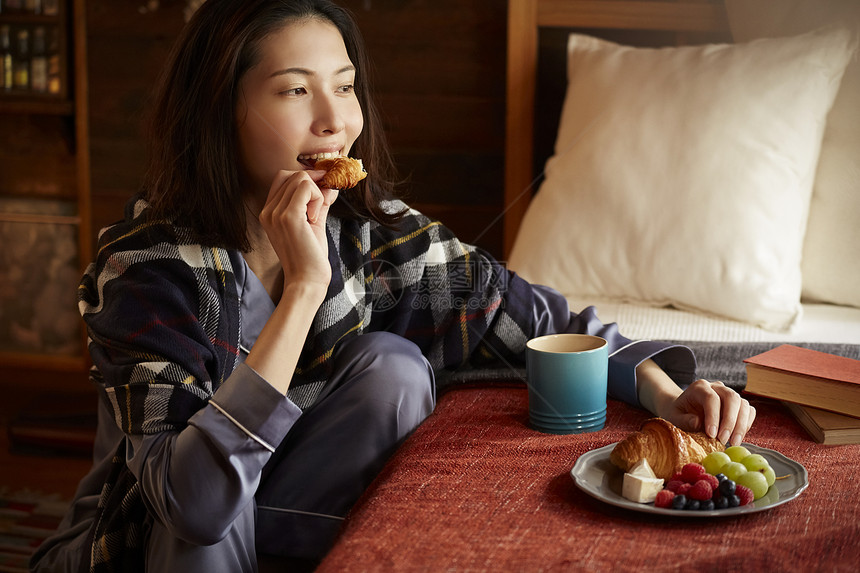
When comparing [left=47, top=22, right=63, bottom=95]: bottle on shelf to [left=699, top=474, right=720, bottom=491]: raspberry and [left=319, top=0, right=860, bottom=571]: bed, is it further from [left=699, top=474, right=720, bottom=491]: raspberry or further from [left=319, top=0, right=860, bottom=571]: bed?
[left=699, top=474, right=720, bottom=491]: raspberry

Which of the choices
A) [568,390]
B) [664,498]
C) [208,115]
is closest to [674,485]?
[664,498]

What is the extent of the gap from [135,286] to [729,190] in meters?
1.06

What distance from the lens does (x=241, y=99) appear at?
1157mm

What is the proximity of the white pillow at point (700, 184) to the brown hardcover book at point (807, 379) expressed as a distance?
1.23 ft

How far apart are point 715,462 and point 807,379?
287 mm

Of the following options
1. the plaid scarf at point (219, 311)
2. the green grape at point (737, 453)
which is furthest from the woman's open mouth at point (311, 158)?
the green grape at point (737, 453)

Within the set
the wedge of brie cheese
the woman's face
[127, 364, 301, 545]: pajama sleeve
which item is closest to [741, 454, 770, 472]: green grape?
the wedge of brie cheese

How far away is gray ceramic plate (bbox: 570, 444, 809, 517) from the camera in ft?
2.62

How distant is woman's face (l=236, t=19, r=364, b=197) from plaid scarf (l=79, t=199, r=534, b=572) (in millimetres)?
158

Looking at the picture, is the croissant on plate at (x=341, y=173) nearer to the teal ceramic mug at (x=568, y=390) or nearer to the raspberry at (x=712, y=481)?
the teal ceramic mug at (x=568, y=390)

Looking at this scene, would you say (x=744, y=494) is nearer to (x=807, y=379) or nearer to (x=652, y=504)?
(x=652, y=504)

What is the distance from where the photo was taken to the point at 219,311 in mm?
1104

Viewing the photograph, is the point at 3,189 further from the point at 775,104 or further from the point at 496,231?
the point at 775,104

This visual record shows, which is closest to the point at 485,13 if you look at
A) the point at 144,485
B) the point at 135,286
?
the point at 135,286
